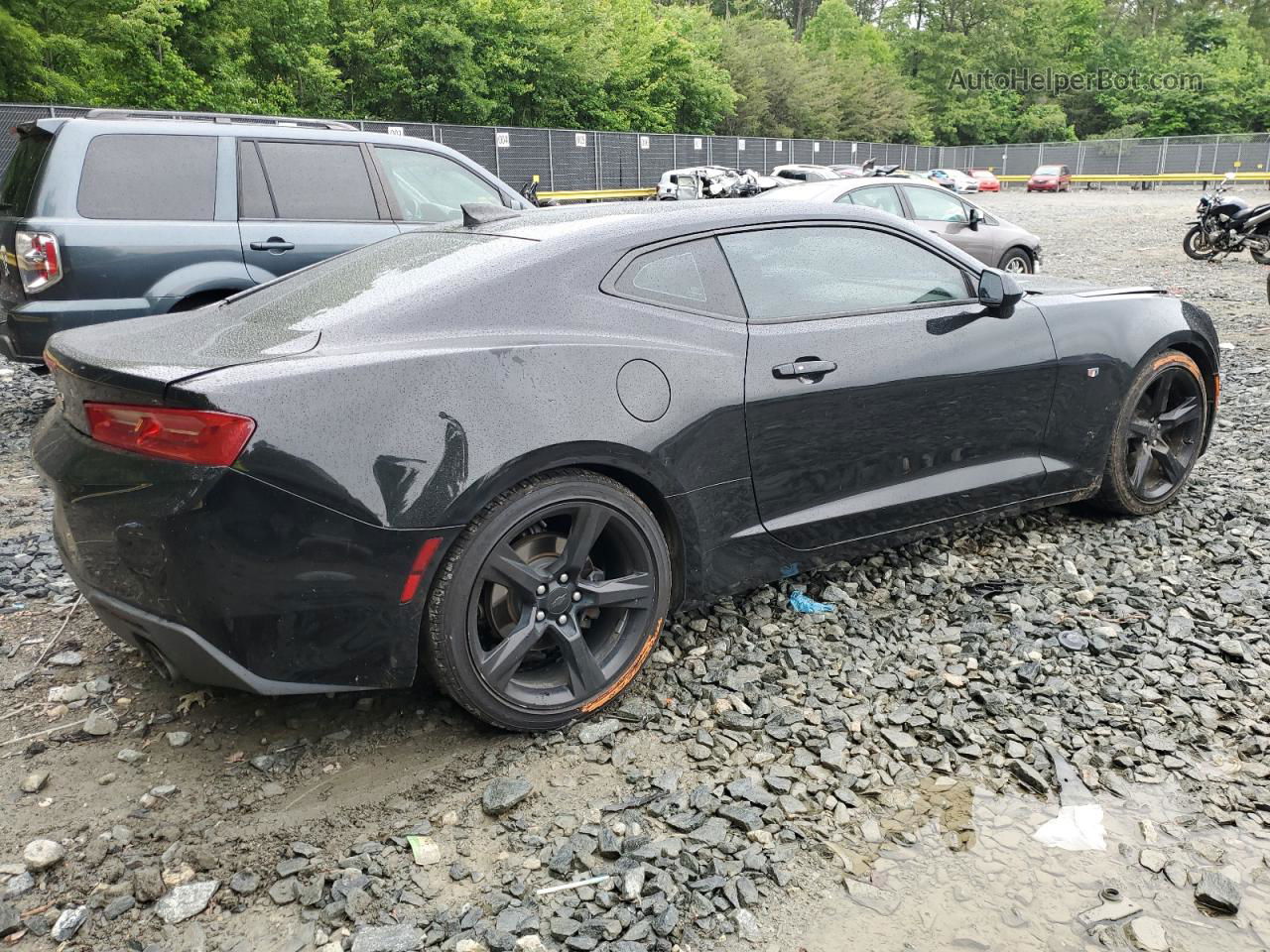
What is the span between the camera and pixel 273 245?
643 centimetres

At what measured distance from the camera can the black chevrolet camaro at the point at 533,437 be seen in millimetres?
2531

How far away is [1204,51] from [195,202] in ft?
299

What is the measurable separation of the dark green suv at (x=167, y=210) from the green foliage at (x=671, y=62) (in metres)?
17.8

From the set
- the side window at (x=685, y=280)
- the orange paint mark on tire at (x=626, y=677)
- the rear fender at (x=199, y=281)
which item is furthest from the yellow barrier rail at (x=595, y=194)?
the orange paint mark on tire at (x=626, y=677)

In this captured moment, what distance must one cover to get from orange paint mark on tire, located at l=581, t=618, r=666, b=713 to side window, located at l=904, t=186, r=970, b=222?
30.9 ft

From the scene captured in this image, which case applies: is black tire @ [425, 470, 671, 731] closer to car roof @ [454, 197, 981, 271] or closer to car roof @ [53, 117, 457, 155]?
car roof @ [454, 197, 981, 271]

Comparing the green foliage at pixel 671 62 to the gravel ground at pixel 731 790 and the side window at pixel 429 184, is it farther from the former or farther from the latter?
the gravel ground at pixel 731 790

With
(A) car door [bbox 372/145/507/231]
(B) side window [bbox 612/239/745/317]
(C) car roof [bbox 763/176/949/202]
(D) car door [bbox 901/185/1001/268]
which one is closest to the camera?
(B) side window [bbox 612/239/745/317]

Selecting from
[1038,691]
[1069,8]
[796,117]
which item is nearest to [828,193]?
[1038,691]

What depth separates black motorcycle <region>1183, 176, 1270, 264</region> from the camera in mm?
14844

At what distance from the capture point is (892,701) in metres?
3.20

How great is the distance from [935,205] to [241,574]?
10.7 m

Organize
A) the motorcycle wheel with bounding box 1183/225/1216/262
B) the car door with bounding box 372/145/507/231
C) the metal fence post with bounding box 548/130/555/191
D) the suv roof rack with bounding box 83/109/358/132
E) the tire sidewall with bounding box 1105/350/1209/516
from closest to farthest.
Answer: the tire sidewall with bounding box 1105/350/1209/516 → the suv roof rack with bounding box 83/109/358/132 → the car door with bounding box 372/145/507/231 → the motorcycle wheel with bounding box 1183/225/1216/262 → the metal fence post with bounding box 548/130/555/191

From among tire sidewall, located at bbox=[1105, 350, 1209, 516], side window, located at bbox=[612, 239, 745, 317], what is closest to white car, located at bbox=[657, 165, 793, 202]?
tire sidewall, located at bbox=[1105, 350, 1209, 516]
